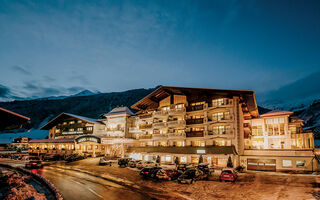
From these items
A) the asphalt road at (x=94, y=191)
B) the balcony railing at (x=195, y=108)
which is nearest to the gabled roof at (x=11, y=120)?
the asphalt road at (x=94, y=191)

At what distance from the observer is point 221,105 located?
41.0 m

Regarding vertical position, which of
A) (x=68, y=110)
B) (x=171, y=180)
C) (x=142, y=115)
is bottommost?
(x=171, y=180)

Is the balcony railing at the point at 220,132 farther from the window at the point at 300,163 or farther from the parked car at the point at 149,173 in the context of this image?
the parked car at the point at 149,173

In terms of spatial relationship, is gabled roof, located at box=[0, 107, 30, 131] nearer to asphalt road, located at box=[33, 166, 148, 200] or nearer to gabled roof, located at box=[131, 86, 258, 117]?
asphalt road, located at box=[33, 166, 148, 200]

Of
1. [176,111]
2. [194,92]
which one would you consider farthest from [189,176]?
[194,92]

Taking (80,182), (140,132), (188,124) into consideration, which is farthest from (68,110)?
(80,182)

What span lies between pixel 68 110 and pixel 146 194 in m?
201

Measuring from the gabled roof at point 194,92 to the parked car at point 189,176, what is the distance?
65.1ft

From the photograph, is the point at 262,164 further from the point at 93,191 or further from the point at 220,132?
the point at 93,191

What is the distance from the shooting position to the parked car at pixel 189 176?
24.3 m

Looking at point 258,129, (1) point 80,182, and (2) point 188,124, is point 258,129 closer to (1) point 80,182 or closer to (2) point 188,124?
(2) point 188,124

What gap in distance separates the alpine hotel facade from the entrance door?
0.16m

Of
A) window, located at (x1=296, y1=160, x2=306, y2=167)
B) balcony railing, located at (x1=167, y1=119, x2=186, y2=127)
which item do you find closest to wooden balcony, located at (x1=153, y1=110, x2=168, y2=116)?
balcony railing, located at (x1=167, y1=119, x2=186, y2=127)

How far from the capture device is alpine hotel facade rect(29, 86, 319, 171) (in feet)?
122
